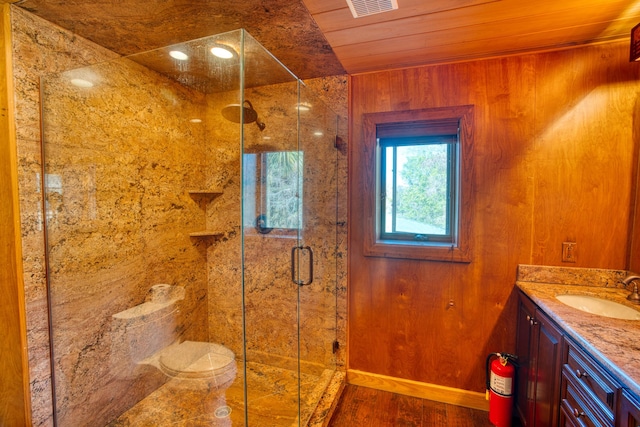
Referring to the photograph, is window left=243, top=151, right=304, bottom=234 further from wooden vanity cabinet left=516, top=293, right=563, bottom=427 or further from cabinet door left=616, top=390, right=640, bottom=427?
cabinet door left=616, top=390, right=640, bottom=427

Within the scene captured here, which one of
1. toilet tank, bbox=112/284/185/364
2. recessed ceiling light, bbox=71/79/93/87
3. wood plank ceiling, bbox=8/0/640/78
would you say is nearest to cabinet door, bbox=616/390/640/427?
wood plank ceiling, bbox=8/0/640/78

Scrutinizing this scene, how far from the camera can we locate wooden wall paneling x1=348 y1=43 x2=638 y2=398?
1679mm

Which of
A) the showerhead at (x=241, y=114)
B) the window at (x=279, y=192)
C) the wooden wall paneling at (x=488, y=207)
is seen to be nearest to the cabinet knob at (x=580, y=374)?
the wooden wall paneling at (x=488, y=207)

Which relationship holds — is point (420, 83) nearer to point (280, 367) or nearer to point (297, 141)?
point (297, 141)

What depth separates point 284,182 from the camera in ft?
6.64

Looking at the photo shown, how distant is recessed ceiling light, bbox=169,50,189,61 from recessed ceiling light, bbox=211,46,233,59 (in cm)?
27

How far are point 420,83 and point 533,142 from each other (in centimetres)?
84

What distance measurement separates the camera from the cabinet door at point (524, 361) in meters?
1.56

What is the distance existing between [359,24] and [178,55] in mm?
1198

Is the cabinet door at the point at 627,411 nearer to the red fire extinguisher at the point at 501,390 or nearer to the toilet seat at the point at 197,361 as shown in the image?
the red fire extinguisher at the point at 501,390

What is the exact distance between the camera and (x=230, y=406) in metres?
1.80

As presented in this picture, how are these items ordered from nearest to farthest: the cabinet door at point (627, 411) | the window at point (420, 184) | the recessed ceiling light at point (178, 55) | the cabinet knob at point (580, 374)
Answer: the cabinet door at point (627, 411) → the cabinet knob at point (580, 374) → the recessed ceiling light at point (178, 55) → the window at point (420, 184)

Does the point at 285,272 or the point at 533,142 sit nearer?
the point at 533,142

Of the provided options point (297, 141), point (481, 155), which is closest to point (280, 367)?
point (297, 141)
